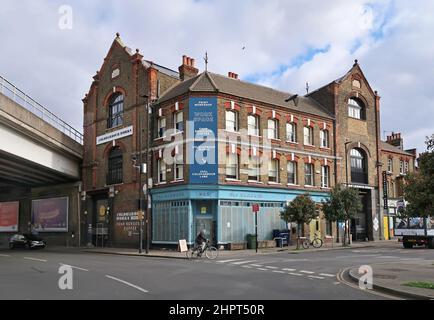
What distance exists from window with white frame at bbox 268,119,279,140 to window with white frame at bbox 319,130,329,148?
5154 mm

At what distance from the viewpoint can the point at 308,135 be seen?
38281 mm

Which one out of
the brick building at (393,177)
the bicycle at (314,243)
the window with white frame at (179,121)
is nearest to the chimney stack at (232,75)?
the window with white frame at (179,121)

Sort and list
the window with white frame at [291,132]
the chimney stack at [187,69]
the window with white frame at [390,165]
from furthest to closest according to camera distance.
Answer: the window with white frame at [390,165]
the chimney stack at [187,69]
the window with white frame at [291,132]

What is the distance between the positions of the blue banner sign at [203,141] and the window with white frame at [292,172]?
7.64 meters

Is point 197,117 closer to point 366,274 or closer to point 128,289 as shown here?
point 366,274

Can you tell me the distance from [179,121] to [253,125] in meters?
5.53

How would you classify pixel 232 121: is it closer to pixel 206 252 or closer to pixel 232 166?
pixel 232 166

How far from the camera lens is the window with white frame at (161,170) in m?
33.6

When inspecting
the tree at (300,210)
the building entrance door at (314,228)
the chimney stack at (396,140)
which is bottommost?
the building entrance door at (314,228)

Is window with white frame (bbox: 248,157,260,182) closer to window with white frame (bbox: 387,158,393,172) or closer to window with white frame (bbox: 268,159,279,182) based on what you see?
window with white frame (bbox: 268,159,279,182)

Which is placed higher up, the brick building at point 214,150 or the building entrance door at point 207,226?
the brick building at point 214,150

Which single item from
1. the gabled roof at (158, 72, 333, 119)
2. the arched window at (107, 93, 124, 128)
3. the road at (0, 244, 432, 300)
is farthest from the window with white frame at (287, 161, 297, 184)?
the road at (0, 244, 432, 300)

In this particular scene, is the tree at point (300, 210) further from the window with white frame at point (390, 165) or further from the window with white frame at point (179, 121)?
the window with white frame at point (390, 165)

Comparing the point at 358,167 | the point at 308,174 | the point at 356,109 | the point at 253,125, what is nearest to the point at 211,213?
the point at 253,125
